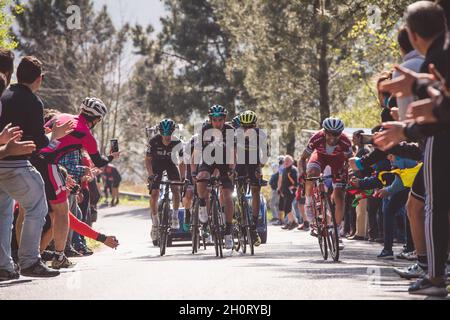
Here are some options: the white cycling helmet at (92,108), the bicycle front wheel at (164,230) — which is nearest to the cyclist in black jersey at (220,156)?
the bicycle front wheel at (164,230)

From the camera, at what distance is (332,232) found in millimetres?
13141

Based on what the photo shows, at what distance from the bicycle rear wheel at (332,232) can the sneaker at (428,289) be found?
4325 mm

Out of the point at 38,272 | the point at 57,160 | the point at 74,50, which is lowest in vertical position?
the point at 38,272

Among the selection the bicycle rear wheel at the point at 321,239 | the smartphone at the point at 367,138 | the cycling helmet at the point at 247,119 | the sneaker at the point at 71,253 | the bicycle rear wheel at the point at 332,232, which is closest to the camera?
the smartphone at the point at 367,138

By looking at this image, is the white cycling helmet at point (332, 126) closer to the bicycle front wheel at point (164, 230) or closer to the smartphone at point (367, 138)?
the bicycle front wheel at point (164, 230)

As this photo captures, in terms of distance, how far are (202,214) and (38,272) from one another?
4.74 m

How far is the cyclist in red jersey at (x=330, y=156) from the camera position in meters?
14.3

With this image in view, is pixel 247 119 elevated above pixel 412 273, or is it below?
above

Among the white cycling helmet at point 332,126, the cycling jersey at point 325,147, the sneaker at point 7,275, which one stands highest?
the white cycling helmet at point 332,126

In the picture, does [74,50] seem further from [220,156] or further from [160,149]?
[220,156]

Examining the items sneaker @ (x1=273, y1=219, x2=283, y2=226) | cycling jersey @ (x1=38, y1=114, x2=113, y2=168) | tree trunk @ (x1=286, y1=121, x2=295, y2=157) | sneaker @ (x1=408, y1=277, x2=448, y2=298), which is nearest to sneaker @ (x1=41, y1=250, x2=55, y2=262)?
cycling jersey @ (x1=38, y1=114, x2=113, y2=168)

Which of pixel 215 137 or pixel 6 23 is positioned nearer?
pixel 215 137

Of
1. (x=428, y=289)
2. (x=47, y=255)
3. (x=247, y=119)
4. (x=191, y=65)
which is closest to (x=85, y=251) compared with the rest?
(x=247, y=119)
